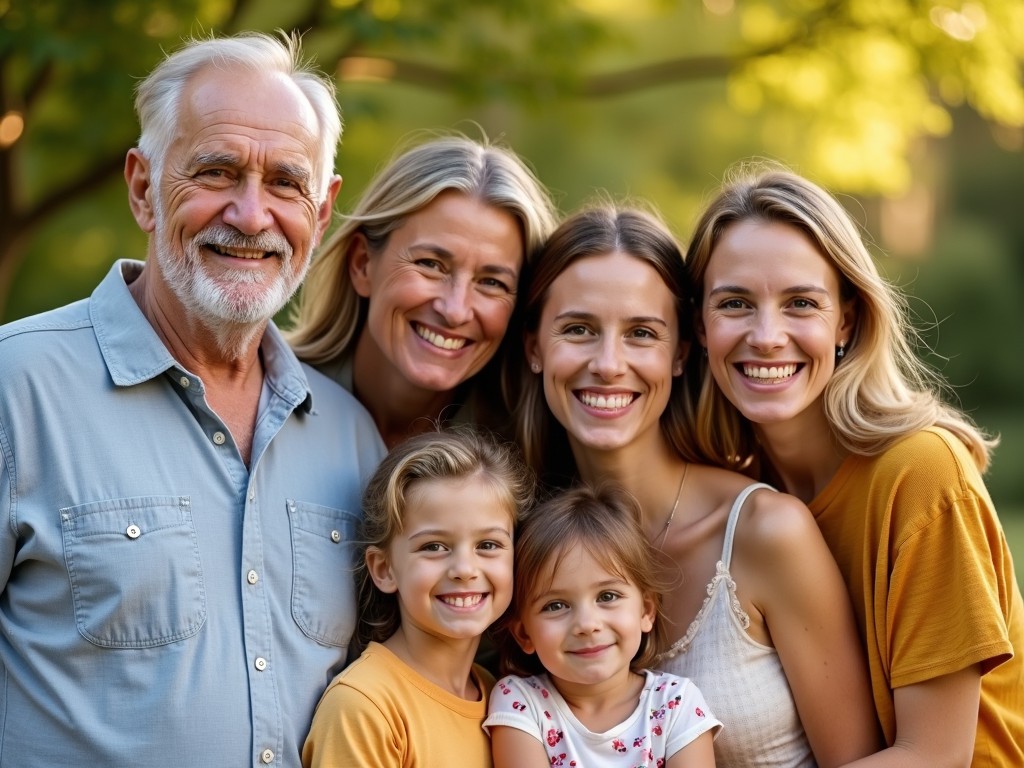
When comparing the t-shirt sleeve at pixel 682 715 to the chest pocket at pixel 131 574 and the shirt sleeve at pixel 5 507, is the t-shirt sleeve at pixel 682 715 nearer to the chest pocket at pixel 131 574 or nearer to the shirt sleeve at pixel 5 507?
the chest pocket at pixel 131 574

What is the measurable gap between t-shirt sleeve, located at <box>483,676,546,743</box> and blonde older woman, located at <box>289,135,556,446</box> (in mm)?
875

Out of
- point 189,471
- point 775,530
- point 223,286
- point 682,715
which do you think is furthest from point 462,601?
point 223,286

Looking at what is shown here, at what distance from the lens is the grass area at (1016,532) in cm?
1040

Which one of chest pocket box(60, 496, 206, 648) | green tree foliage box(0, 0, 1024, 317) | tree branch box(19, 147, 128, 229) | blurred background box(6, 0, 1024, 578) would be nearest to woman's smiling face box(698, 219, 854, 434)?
chest pocket box(60, 496, 206, 648)

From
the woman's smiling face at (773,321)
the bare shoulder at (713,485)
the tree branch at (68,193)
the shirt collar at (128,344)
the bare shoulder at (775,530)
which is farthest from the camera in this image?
the tree branch at (68,193)

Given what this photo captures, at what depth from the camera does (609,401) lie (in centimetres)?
337

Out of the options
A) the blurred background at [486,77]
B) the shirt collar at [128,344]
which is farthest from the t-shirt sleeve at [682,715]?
the blurred background at [486,77]

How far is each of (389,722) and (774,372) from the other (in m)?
1.38

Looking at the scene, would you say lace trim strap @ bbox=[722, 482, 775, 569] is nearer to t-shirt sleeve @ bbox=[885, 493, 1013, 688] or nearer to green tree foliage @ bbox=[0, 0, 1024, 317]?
t-shirt sleeve @ bbox=[885, 493, 1013, 688]

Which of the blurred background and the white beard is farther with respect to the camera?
the blurred background

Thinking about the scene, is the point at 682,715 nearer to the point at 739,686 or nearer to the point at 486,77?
the point at 739,686

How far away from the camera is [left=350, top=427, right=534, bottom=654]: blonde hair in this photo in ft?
10.2

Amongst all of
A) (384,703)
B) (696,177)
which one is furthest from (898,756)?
(696,177)

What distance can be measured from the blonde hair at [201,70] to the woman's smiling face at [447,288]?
40cm
